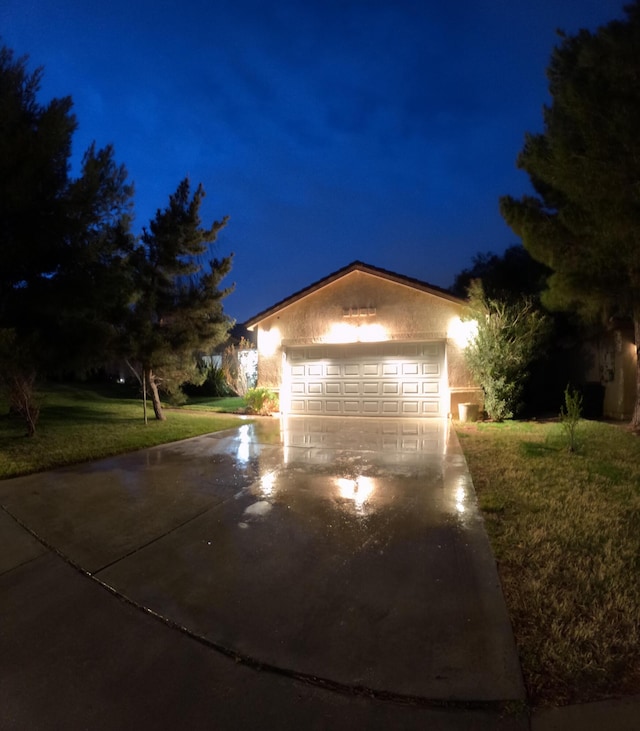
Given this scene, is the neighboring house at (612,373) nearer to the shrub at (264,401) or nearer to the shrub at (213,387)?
the shrub at (264,401)

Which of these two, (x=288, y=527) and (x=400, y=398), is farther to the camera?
(x=400, y=398)

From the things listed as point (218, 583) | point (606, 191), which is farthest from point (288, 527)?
point (606, 191)

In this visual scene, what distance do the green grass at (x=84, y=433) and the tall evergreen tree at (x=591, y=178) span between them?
841 centimetres

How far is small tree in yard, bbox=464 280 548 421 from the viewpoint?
1104cm

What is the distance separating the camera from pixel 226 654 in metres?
2.31

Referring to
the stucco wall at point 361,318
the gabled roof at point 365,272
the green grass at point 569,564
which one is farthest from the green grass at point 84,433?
→ the green grass at point 569,564

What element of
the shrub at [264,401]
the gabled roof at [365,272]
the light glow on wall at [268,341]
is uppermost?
the gabled roof at [365,272]

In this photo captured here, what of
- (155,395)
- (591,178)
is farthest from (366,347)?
(591,178)

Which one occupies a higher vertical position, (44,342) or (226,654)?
(44,342)

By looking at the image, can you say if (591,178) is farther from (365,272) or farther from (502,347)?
(365,272)

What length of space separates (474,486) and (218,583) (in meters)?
3.48

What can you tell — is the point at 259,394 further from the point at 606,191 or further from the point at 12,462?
the point at 606,191

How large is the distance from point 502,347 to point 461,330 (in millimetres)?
1325

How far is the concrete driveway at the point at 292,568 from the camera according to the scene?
7.29 ft
